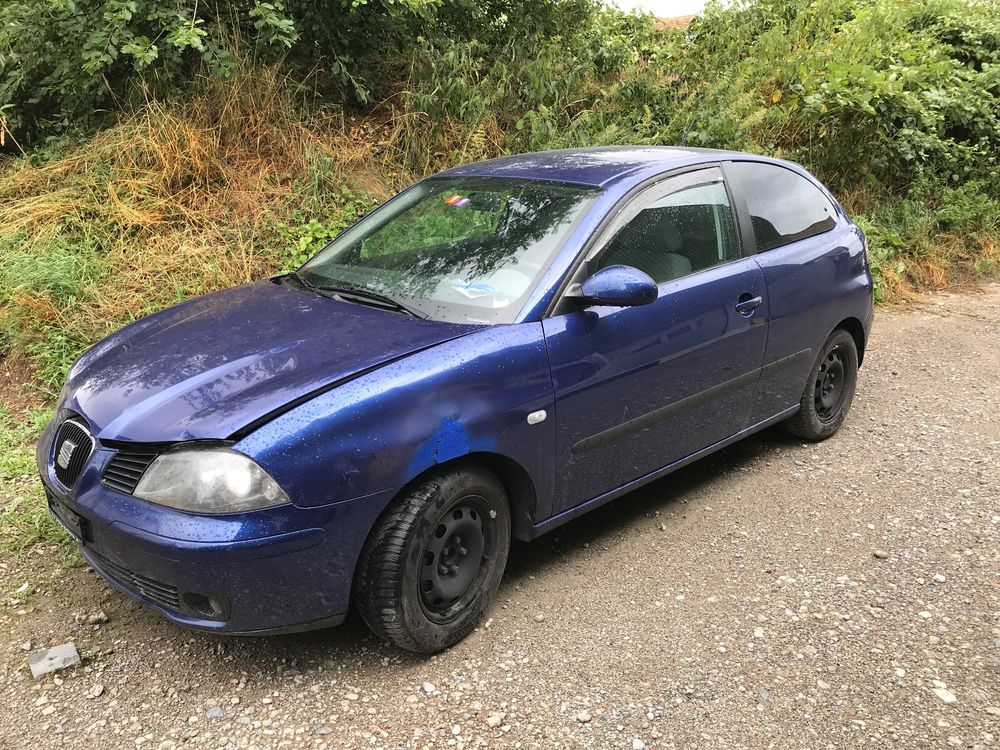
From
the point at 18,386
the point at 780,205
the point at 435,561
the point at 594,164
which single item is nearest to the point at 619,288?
the point at 594,164

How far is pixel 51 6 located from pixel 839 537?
603 centimetres

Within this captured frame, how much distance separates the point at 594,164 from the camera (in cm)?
378

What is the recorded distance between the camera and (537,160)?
13.2ft

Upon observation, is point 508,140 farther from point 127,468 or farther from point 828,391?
point 127,468

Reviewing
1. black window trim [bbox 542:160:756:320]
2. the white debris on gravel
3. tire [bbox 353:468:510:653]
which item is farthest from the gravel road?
black window trim [bbox 542:160:756:320]

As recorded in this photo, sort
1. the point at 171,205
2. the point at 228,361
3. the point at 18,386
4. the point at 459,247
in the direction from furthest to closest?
1. the point at 171,205
2. the point at 18,386
3. the point at 459,247
4. the point at 228,361

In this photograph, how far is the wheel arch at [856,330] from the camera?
4641 millimetres

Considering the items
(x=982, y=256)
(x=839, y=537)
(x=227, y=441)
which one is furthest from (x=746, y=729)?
(x=982, y=256)

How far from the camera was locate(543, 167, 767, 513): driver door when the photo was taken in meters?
3.16

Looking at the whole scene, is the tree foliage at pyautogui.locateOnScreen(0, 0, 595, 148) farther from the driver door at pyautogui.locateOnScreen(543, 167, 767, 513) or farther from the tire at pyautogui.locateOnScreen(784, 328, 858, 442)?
the tire at pyautogui.locateOnScreen(784, 328, 858, 442)

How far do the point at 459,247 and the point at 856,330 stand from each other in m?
2.55

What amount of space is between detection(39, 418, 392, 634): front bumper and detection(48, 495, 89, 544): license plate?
10 mm

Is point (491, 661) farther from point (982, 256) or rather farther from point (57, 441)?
point (982, 256)

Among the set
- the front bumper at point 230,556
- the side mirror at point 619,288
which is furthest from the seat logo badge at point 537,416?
the front bumper at point 230,556
